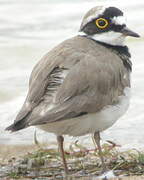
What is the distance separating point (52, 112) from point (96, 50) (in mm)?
1020

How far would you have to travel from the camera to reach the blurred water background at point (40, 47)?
870 centimetres

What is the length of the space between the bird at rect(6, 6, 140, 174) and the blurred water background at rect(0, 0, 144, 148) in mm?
1482

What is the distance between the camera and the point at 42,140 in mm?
8531

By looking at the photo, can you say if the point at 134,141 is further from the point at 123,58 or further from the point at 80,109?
the point at 80,109

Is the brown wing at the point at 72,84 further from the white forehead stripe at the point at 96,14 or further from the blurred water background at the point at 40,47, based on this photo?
the blurred water background at the point at 40,47

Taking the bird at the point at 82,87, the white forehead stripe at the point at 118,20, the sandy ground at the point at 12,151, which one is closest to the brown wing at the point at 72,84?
the bird at the point at 82,87

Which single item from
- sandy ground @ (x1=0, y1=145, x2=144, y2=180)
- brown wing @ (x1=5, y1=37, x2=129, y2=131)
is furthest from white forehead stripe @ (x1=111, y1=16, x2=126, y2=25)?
sandy ground @ (x1=0, y1=145, x2=144, y2=180)

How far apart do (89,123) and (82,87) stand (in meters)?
0.34

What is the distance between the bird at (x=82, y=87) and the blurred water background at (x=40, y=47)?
1.48 metres

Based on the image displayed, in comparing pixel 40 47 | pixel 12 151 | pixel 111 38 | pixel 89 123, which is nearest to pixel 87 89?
pixel 89 123

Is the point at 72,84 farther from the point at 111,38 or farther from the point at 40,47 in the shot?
the point at 40,47

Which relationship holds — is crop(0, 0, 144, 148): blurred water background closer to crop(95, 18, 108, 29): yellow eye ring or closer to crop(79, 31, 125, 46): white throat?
crop(79, 31, 125, 46): white throat

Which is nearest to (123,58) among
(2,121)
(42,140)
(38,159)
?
(38,159)

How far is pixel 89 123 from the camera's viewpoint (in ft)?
21.4
